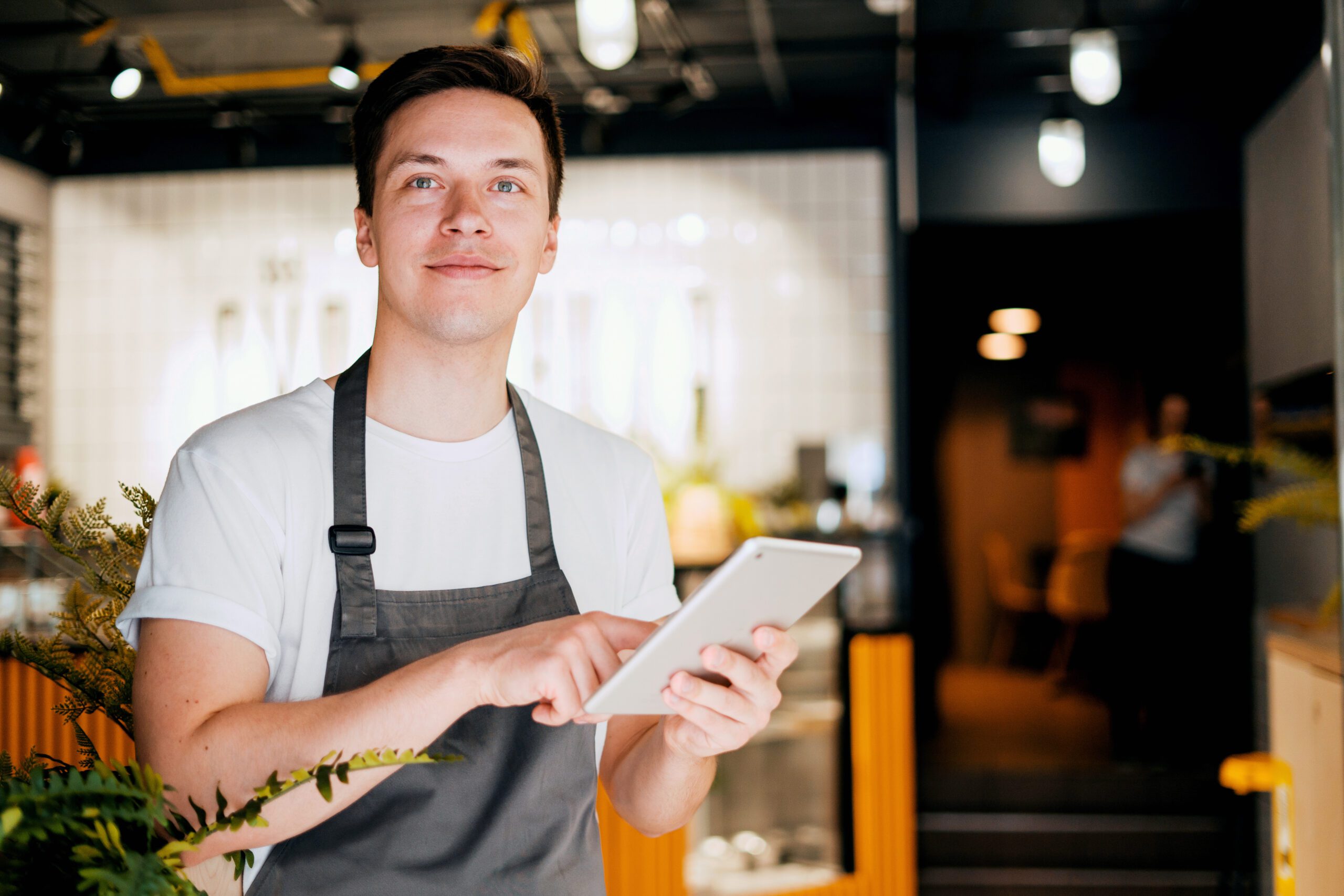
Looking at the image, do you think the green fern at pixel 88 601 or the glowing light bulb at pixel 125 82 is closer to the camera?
the green fern at pixel 88 601

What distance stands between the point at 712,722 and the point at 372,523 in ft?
1.38

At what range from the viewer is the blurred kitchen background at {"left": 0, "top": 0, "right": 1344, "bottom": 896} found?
4.45 meters

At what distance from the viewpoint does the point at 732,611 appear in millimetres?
861

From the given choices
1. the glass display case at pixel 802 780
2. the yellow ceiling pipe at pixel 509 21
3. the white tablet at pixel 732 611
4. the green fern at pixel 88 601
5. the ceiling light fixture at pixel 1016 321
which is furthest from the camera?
the ceiling light fixture at pixel 1016 321

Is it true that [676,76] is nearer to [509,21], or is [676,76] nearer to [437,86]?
[509,21]

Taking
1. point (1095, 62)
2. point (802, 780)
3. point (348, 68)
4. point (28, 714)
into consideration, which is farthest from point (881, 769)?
point (348, 68)

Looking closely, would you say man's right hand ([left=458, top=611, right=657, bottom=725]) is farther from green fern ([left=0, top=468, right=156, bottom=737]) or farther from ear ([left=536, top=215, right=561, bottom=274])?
ear ([left=536, top=215, right=561, bottom=274])

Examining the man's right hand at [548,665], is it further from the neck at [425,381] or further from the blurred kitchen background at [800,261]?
the blurred kitchen background at [800,261]

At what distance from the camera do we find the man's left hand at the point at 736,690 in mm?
928

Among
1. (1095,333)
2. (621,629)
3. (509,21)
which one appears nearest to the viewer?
(621,629)

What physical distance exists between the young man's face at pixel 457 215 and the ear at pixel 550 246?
0.30ft

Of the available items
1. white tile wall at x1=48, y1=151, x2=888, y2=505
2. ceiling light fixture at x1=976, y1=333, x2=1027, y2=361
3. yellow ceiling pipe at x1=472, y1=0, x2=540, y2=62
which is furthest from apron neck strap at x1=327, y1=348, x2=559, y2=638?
ceiling light fixture at x1=976, y1=333, x2=1027, y2=361

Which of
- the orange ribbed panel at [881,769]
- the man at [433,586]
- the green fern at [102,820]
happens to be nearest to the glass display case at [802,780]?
the orange ribbed panel at [881,769]

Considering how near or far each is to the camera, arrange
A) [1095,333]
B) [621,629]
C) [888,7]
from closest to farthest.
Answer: [621,629] < [888,7] < [1095,333]
